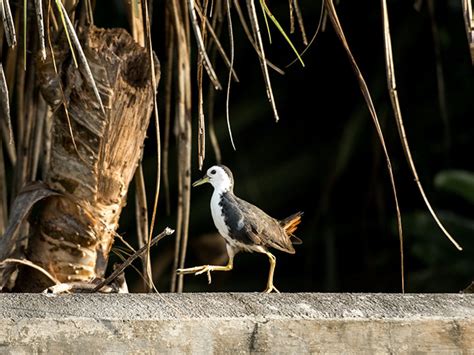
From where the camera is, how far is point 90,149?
3051mm

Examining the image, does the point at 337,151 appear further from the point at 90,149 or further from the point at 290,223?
the point at 90,149

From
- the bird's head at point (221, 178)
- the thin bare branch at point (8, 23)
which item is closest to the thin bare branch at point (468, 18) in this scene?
the bird's head at point (221, 178)

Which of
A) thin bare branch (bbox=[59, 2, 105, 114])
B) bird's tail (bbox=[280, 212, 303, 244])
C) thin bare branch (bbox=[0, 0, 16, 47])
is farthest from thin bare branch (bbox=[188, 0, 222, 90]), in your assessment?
bird's tail (bbox=[280, 212, 303, 244])

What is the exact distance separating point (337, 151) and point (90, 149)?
285cm

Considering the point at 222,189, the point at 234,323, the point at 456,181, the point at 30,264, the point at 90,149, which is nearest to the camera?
the point at 234,323

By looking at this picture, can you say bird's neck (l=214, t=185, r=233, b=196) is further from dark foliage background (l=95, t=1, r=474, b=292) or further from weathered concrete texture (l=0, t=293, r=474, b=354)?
dark foliage background (l=95, t=1, r=474, b=292)

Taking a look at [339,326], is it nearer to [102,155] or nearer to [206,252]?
[102,155]

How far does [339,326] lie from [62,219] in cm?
87

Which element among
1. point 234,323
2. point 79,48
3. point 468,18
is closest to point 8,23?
point 79,48

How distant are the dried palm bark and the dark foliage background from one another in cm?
259

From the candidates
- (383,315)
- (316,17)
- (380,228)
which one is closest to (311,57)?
(316,17)

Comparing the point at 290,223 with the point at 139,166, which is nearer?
the point at 139,166

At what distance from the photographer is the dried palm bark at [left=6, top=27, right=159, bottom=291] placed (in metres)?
3.03

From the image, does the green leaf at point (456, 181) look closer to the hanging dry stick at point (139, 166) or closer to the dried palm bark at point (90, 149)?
the hanging dry stick at point (139, 166)
